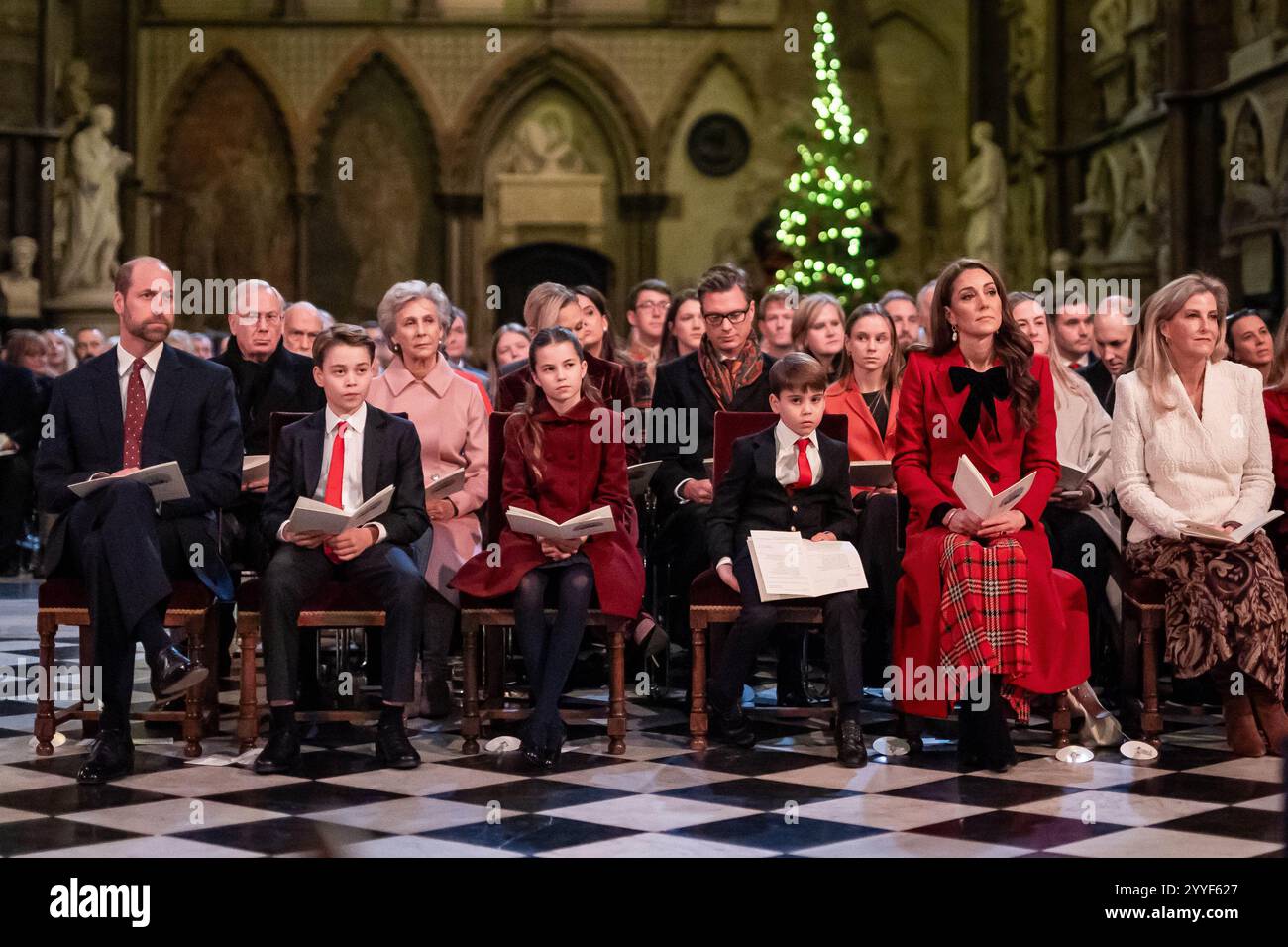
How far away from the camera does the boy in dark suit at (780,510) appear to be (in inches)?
228

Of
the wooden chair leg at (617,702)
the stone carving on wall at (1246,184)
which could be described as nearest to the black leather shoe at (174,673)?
the wooden chair leg at (617,702)

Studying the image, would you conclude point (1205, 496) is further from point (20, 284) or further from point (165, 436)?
point (20, 284)

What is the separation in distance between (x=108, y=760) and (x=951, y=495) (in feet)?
9.03

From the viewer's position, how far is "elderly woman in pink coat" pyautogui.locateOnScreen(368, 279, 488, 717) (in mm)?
6539

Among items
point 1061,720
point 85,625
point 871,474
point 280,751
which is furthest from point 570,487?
point 1061,720

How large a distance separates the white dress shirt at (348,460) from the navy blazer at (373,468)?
16 millimetres

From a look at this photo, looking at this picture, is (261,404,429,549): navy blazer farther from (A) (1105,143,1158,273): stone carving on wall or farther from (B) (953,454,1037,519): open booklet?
(A) (1105,143,1158,273): stone carving on wall

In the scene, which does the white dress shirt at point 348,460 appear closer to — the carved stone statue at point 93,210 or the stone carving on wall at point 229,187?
the carved stone statue at point 93,210

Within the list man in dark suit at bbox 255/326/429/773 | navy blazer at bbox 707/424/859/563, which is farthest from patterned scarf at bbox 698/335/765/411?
man in dark suit at bbox 255/326/429/773

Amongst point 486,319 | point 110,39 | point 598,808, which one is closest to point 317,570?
point 598,808

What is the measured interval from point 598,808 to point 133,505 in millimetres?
1770

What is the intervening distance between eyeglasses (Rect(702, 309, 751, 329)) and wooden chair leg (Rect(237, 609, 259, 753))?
2.08m

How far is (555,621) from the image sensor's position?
5.83 metres

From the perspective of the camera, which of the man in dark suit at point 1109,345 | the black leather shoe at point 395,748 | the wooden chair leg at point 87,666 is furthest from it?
the man in dark suit at point 1109,345
